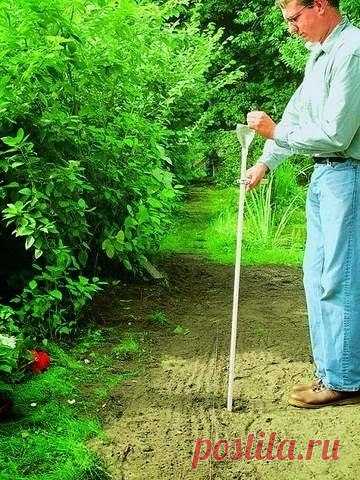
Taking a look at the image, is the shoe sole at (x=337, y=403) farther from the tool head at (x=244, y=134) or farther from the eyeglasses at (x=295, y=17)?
the eyeglasses at (x=295, y=17)

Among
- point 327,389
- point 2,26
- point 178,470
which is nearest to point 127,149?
point 2,26

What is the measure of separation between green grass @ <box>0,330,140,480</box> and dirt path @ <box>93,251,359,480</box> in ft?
0.38

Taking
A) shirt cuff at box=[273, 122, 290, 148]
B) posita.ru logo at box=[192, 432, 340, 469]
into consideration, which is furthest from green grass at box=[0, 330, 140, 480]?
shirt cuff at box=[273, 122, 290, 148]

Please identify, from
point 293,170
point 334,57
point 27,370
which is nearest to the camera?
point 334,57

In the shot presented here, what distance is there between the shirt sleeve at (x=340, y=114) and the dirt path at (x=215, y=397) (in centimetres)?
139

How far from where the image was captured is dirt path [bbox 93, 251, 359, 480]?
297cm

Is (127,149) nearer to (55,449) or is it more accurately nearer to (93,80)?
(93,80)

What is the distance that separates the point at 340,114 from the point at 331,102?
0.27 feet

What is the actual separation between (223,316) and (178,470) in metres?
2.29

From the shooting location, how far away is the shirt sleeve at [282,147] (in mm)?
3626

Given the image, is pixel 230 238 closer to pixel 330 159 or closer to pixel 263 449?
pixel 330 159

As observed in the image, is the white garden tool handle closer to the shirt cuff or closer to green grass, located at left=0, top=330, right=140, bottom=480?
the shirt cuff

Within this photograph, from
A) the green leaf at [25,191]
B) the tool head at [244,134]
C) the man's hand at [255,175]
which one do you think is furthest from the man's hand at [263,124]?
the green leaf at [25,191]

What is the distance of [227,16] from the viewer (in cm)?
1638
